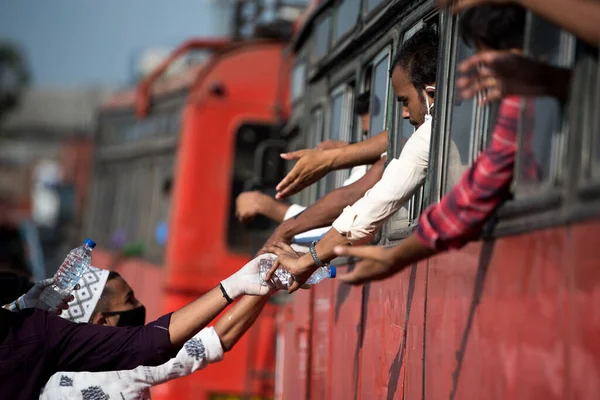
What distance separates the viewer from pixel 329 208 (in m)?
4.30

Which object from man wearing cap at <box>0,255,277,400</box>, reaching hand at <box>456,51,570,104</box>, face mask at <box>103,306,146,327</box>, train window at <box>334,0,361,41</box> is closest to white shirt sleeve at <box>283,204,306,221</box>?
train window at <box>334,0,361,41</box>

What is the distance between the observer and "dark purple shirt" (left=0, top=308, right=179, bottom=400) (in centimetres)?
351

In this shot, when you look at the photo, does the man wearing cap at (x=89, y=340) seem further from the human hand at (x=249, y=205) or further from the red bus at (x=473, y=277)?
the human hand at (x=249, y=205)

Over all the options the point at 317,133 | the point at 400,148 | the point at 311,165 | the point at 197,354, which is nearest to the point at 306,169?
the point at 311,165

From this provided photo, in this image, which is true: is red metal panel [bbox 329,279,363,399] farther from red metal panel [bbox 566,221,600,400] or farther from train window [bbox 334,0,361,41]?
red metal panel [bbox 566,221,600,400]

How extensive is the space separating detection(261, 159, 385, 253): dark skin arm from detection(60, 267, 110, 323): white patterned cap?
662mm

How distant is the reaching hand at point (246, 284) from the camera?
3.67m

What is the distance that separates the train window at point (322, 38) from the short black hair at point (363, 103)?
1049mm

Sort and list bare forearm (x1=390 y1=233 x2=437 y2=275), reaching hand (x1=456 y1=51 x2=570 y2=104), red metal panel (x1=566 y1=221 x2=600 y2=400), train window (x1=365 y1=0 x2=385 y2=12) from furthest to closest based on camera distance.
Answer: train window (x1=365 y1=0 x2=385 y2=12) → bare forearm (x1=390 y1=233 x2=437 y2=275) → reaching hand (x1=456 y1=51 x2=570 y2=104) → red metal panel (x1=566 y1=221 x2=600 y2=400)

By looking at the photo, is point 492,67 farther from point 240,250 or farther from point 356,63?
point 240,250

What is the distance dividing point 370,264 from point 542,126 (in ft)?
2.01

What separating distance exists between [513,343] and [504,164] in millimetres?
402

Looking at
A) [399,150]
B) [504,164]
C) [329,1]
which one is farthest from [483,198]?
[329,1]

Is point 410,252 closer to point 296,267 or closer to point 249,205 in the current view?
point 296,267
